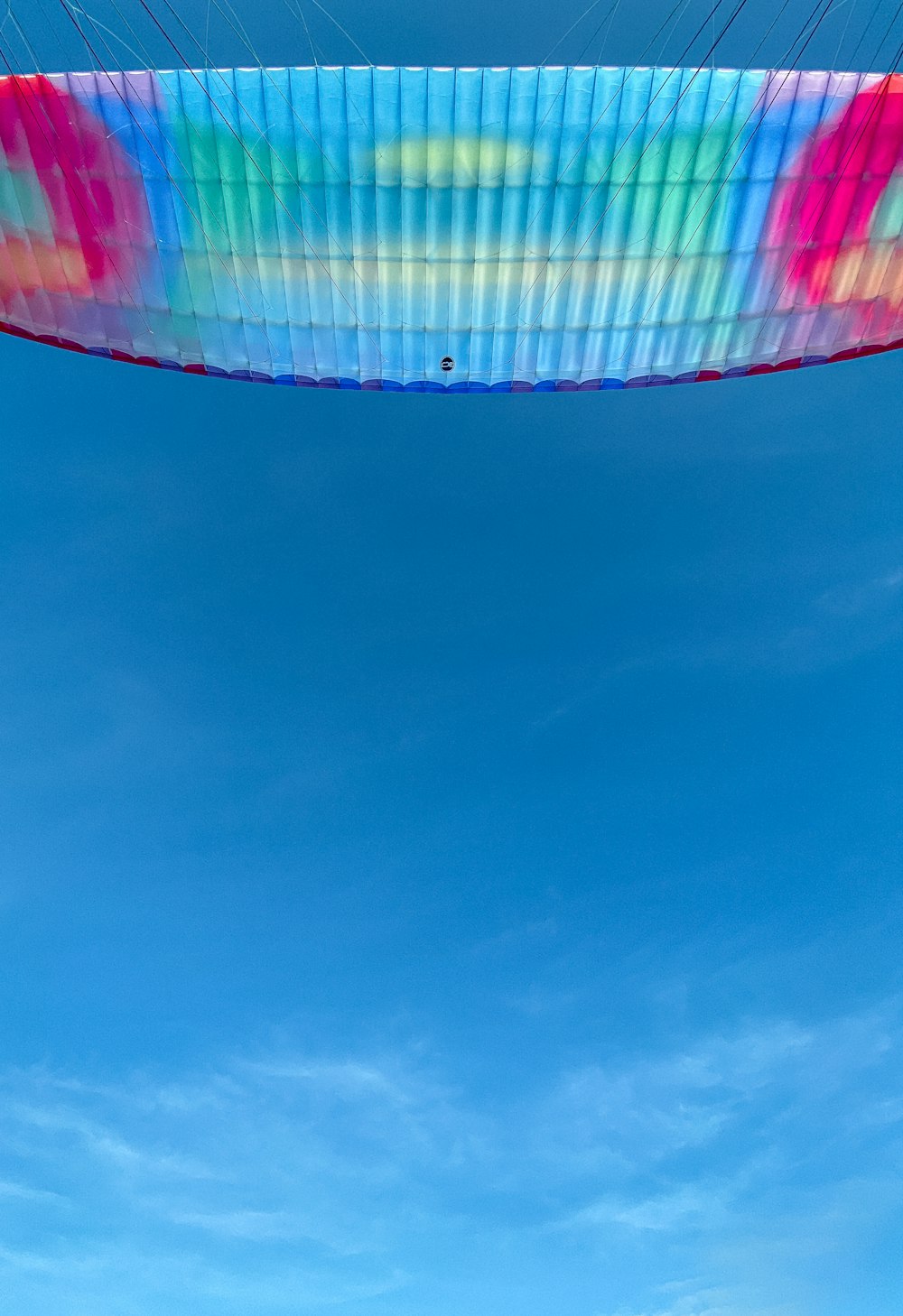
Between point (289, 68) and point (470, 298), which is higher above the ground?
point (289, 68)

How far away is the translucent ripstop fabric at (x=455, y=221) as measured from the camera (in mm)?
12773

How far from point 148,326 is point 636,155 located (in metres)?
6.37

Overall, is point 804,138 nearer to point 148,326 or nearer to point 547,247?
point 547,247

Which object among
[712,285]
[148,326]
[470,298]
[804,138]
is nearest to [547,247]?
[470,298]

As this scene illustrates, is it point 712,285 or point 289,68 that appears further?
point 712,285

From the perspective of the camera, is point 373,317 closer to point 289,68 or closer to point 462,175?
point 462,175

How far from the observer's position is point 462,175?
516 inches

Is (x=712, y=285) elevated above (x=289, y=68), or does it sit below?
below

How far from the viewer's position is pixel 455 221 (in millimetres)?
13391

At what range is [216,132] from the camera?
511 inches

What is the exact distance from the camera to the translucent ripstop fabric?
12773 mm

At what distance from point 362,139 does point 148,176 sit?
2620mm

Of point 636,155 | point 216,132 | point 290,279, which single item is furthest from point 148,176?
point 636,155

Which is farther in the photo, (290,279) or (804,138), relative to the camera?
(290,279)
